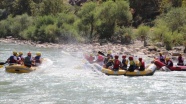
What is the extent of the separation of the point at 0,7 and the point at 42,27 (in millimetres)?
30453

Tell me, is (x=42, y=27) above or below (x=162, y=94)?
above

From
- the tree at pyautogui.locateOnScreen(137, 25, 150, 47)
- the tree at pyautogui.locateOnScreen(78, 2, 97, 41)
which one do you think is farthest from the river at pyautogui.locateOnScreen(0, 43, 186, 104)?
the tree at pyautogui.locateOnScreen(78, 2, 97, 41)

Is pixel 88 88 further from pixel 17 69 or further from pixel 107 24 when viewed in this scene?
pixel 107 24

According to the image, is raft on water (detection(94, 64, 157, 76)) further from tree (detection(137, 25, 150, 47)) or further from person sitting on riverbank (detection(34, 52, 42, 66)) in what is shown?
tree (detection(137, 25, 150, 47))

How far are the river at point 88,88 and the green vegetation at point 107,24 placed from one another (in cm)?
1676

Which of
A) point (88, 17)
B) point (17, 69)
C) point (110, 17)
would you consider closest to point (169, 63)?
point (17, 69)

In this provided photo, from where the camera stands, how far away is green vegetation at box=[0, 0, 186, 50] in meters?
39.4

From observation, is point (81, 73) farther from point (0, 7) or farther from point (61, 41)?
point (0, 7)

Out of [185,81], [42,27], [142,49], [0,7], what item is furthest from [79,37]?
[0,7]

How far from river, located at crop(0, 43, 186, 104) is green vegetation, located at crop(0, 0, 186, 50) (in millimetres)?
16756

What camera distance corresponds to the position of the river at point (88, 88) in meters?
15.2

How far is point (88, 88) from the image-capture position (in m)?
17.3

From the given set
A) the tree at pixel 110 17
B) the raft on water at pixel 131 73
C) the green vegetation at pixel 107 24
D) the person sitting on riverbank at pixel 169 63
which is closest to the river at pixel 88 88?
the raft on water at pixel 131 73

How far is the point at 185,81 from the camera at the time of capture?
19359 millimetres
